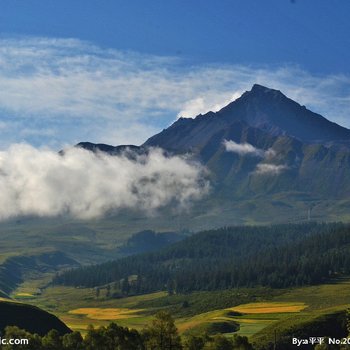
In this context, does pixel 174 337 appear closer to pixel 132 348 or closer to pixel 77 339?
pixel 132 348

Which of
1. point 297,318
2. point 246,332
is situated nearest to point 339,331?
point 297,318

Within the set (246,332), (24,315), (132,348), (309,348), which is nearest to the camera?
(132,348)

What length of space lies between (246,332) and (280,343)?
36757 mm

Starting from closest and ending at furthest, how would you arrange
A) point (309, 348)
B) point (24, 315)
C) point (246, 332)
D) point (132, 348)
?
point (132, 348) < point (309, 348) < point (24, 315) < point (246, 332)

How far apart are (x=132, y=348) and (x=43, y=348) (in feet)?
52.5

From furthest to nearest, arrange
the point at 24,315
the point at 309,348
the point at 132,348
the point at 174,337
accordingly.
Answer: the point at 24,315 → the point at 309,348 → the point at 132,348 → the point at 174,337

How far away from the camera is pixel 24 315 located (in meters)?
175

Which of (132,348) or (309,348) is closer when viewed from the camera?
(132,348)

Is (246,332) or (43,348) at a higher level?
(43,348)

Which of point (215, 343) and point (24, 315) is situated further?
point (24, 315)

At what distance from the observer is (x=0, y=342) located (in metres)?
106

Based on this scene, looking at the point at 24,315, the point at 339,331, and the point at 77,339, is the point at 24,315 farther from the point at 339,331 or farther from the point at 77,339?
the point at 339,331

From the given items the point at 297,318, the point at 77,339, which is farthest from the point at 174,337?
the point at 297,318

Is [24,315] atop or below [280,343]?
atop
